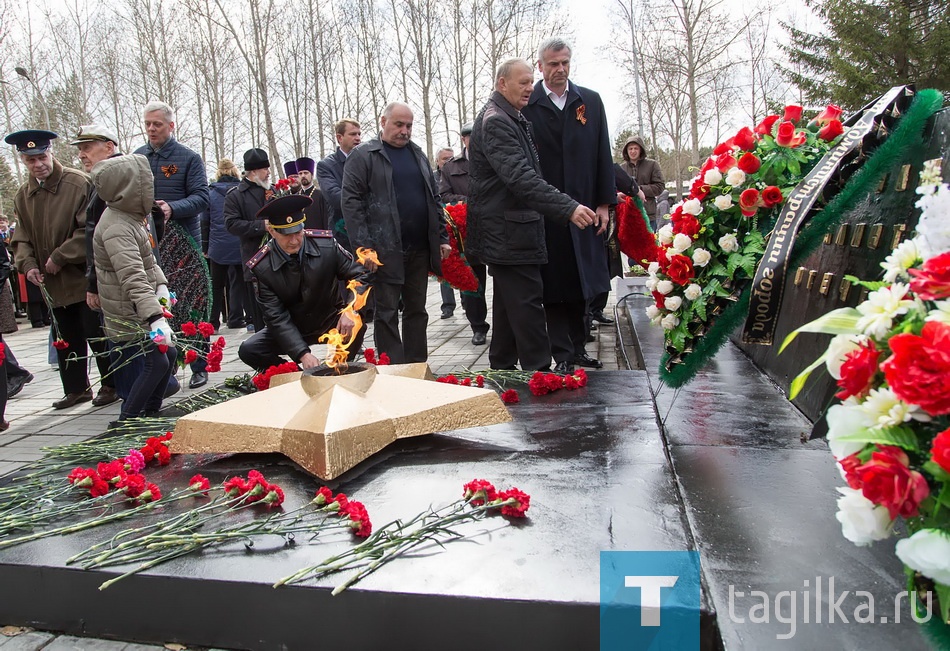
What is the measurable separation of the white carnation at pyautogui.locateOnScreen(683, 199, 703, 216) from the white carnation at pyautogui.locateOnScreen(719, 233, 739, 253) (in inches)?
5.0

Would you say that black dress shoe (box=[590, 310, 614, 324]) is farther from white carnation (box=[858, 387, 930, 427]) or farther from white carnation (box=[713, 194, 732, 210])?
white carnation (box=[858, 387, 930, 427])

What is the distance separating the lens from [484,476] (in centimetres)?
258

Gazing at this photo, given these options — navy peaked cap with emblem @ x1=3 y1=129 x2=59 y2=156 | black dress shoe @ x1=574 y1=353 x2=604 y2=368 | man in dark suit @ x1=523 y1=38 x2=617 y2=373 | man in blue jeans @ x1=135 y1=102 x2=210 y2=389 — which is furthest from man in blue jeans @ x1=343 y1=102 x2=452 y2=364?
navy peaked cap with emblem @ x1=3 y1=129 x2=59 y2=156

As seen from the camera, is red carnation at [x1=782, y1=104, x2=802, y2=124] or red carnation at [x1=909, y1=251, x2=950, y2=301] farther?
red carnation at [x1=782, y1=104, x2=802, y2=124]

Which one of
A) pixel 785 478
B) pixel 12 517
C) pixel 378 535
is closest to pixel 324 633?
pixel 378 535

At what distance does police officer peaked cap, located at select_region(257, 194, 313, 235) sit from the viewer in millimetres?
4164

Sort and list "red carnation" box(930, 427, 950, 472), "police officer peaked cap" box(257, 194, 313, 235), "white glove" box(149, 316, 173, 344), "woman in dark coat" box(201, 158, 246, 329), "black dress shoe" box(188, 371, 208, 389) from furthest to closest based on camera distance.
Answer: "woman in dark coat" box(201, 158, 246, 329) < "black dress shoe" box(188, 371, 208, 389) < "police officer peaked cap" box(257, 194, 313, 235) < "white glove" box(149, 316, 173, 344) < "red carnation" box(930, 427, 950, 472)

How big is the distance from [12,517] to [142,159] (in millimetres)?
2721

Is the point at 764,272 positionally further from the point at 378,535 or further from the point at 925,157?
the point at 378,535

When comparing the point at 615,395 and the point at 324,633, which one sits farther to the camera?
the point at 615,395

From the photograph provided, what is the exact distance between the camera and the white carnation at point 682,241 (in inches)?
112

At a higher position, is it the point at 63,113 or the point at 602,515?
the point at 63,113

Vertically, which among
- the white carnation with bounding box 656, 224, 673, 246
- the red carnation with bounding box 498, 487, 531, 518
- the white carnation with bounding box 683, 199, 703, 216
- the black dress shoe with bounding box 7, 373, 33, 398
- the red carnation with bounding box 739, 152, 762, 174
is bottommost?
the black dress shoe with bounding box 7, 373, 33, 398

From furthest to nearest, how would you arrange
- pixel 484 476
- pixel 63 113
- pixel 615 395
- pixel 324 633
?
pixel 63 113 → pixel 615 395 → pixel 484 476 → pixel 324 633
